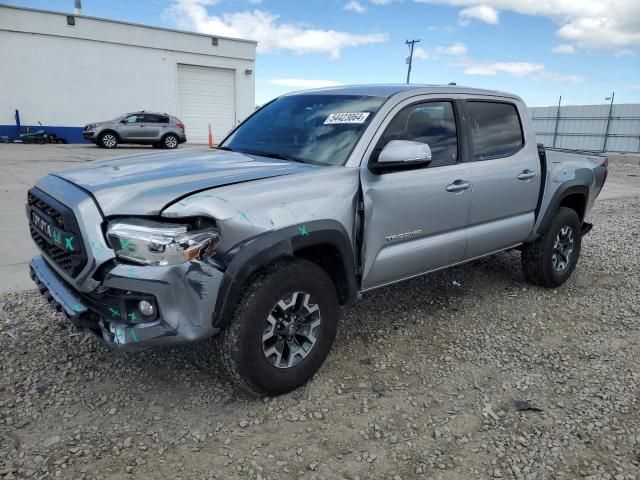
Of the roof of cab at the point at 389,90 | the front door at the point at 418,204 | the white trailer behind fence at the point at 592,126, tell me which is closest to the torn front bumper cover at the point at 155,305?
the front door at the point at 418,204

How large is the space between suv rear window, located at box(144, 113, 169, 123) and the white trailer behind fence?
1754 centimetres

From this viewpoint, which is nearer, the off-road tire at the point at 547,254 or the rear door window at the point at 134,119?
the off-road tire at the point at 547,254

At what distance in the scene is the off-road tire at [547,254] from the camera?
4629 mm

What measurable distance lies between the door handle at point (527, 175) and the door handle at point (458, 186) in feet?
2.61

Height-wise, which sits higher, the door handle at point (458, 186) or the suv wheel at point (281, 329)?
the door handle at point (458, 186)

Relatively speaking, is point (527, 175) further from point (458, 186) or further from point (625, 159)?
point (625, 159)

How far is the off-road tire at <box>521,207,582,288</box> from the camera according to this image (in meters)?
4.63

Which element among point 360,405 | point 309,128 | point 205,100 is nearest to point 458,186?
point 309,128

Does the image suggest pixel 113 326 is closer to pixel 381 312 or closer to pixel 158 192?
pixel 158 192

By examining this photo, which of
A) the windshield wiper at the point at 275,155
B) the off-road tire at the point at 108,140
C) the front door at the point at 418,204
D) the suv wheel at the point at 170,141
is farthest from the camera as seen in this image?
the suv wheel at the point at 170,141

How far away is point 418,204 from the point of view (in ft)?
10.9

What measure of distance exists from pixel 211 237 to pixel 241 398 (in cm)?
109

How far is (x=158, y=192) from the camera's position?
243 cm

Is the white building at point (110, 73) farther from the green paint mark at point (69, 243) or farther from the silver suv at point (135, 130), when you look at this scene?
the green paint mark at point (69, 243)
